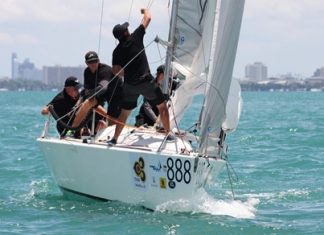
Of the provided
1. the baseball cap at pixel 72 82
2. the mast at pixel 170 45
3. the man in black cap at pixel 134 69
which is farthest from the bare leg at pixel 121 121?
the baseball cap at pixel 72 82

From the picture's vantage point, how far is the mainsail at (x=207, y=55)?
437 inches

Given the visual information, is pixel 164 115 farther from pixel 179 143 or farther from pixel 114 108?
pixel 114 108

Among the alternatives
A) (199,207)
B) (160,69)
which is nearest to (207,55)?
(160,69)

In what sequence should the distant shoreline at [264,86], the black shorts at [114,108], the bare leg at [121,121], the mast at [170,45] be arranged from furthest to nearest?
the distant shoreline at [264,86]
the black shorts at [114,108]
the mast at [170,45]
the bare leg at [121,121]

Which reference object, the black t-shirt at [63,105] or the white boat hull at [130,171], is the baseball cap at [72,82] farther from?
the white boat hull at [130,171]

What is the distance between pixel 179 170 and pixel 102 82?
6.36 feet

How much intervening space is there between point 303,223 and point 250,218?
0.59 m

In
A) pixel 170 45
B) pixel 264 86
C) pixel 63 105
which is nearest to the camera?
pixel 170 45

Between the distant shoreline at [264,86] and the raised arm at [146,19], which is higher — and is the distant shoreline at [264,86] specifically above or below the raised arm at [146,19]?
below

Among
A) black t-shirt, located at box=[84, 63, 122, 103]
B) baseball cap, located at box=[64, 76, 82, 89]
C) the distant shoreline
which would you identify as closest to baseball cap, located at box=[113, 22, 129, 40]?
black t-shirt, located at box=[84, 63, 122, 103]

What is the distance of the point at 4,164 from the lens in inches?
671

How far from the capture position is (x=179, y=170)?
10836 millimetres

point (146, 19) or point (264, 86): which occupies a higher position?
point (146, 19)

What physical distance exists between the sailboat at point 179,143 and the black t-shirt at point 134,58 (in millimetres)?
399
